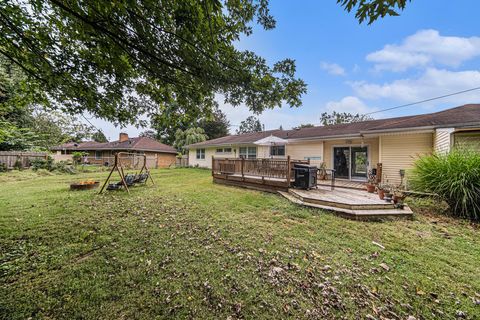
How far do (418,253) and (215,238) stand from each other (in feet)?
12.8

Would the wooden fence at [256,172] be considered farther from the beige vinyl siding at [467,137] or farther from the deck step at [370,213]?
the beige vinyl siding at [467,137]

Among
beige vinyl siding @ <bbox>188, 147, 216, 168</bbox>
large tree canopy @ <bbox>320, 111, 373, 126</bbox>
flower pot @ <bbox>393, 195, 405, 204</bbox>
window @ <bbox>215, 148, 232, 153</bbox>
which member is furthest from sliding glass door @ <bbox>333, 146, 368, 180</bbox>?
large tree canopy @ <bbox>320, 111, 373, 126</bbox>

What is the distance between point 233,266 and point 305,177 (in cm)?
558

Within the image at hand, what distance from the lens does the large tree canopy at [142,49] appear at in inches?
120

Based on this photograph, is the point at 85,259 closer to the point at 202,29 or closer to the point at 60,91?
the point at 60,91

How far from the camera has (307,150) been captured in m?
13.4

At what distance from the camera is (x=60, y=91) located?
14.8 ft

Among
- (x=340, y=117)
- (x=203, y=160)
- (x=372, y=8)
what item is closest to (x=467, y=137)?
(x=372, y=8)

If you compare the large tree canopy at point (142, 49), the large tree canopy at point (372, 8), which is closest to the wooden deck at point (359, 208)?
the large tree canopy at point (142, 49)

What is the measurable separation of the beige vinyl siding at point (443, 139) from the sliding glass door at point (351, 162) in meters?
3.23

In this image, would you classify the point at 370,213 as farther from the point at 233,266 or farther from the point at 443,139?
the point at 443,139

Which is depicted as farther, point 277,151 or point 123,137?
point 123,137

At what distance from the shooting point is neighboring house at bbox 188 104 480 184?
7.78 metres

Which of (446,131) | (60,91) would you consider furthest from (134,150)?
(446,131)
